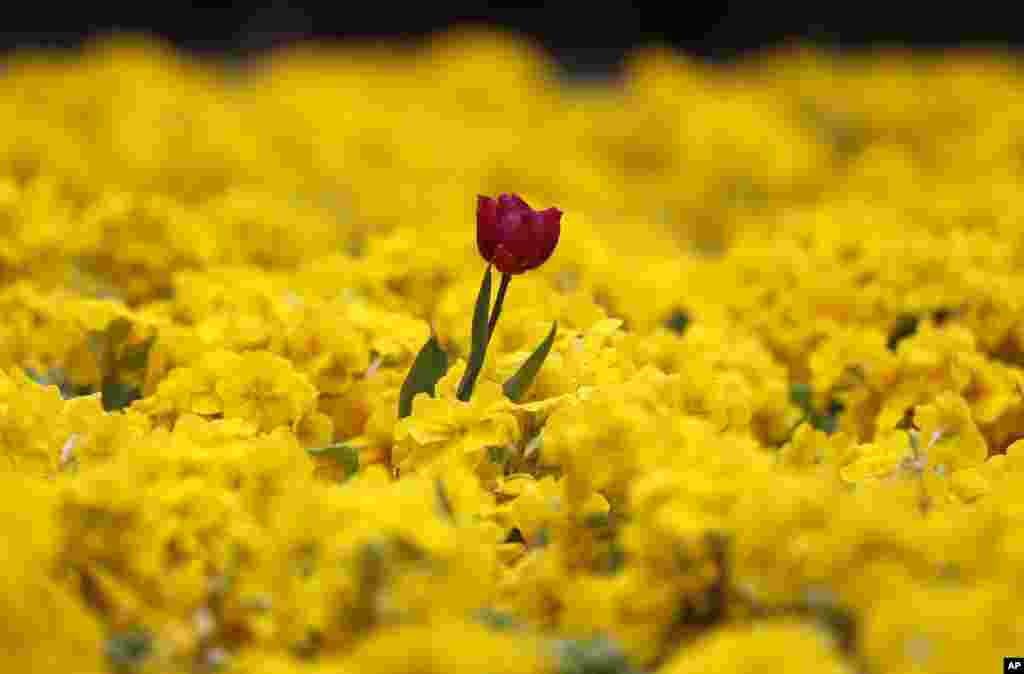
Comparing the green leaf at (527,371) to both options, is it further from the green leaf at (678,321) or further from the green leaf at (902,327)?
the green leaf at (902,327)

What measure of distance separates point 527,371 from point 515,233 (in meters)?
0.24

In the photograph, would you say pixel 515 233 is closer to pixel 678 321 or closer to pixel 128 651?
pixel 128 651

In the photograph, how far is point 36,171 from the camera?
15.5 ft

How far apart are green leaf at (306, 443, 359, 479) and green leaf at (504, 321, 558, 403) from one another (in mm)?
267

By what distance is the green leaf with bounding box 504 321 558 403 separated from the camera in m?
2.40

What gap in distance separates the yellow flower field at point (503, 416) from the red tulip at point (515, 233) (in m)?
0.22

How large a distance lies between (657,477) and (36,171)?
11.4 ft

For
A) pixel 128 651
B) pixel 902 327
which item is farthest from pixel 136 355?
pixel 902 327

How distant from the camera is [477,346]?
2426 mm

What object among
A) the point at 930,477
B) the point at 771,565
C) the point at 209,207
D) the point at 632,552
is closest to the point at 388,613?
the point at 632,552

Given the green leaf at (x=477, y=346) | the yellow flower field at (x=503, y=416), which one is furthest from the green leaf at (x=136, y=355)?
the green leaf at (x=477, y=346)

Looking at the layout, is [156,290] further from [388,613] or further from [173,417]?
[388,613]

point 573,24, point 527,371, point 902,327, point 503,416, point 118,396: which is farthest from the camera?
point 573,24

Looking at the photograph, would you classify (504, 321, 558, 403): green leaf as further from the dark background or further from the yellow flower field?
the dark background
